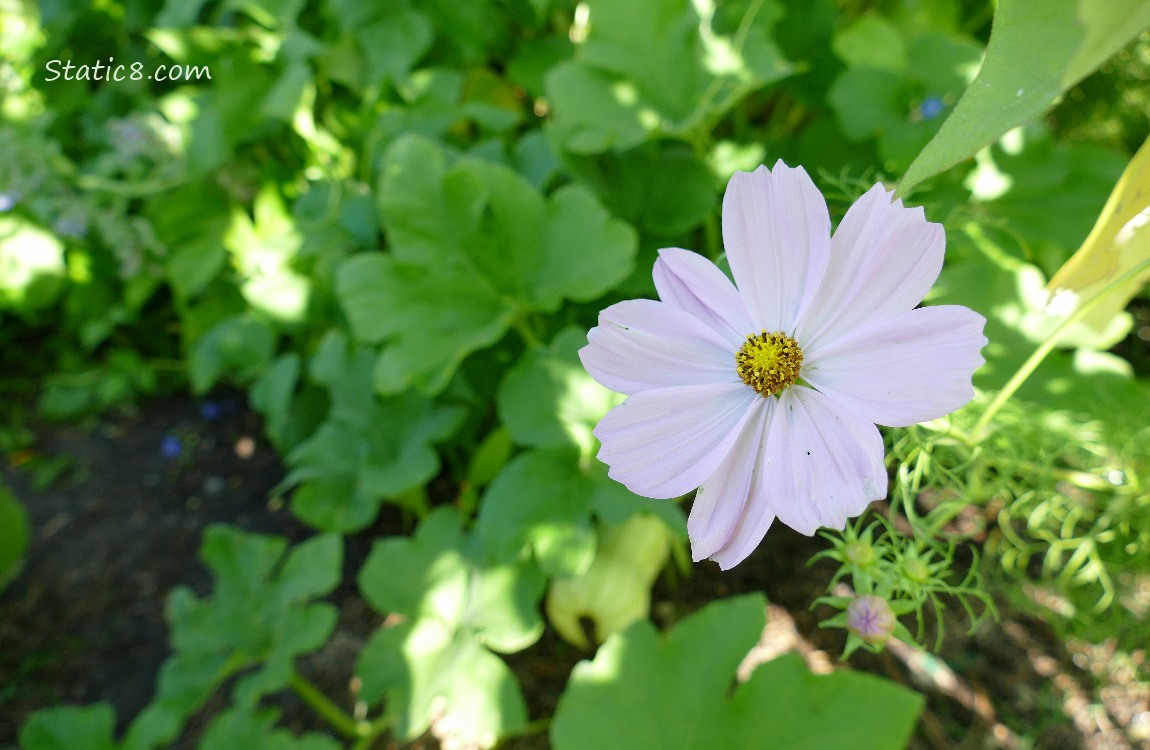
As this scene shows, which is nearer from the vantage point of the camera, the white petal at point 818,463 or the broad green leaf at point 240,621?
the white petal at point 818,463

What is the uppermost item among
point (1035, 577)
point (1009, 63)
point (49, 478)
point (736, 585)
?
point (1009, 63)

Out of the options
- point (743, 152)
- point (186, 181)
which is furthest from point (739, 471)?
point (186, 181)

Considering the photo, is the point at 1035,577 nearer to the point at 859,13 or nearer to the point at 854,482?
the point at 859,13

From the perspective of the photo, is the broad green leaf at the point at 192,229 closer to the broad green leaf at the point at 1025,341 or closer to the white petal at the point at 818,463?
the broad green leaf at the point at 1025,341

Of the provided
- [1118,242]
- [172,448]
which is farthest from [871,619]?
[172,448]

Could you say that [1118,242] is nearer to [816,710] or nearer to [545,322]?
[816,710]

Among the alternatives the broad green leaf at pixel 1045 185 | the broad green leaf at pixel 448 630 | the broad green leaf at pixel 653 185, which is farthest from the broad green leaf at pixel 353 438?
the broad green leaf at pixel 1045 185
